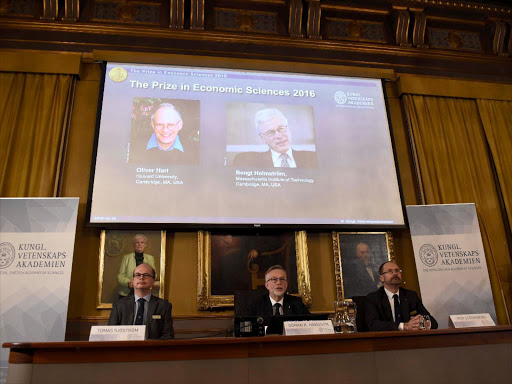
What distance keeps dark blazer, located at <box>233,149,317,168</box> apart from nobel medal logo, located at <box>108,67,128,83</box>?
1.49 m

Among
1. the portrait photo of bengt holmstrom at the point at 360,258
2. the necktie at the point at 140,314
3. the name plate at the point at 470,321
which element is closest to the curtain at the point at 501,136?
the portrait photo of bengt holmstrom at the point at 360,258

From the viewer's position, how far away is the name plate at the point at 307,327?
2.33 meters

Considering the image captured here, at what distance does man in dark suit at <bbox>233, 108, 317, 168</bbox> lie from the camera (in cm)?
449

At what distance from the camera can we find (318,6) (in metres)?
5.22

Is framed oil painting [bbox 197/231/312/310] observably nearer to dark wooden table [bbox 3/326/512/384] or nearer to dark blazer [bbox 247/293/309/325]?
dark blazer [bbox 247/293/309/325]

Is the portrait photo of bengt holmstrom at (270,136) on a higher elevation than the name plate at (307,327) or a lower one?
higher

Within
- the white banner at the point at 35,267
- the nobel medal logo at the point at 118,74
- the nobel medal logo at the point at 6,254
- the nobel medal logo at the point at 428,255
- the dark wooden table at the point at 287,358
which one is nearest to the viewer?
the dark wooden table at the point at 287,358

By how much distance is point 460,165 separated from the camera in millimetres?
4953

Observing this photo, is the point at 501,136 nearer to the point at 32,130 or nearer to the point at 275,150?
the point at 275,150

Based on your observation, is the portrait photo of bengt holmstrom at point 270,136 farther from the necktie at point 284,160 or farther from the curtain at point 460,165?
the curtain at point 460,165

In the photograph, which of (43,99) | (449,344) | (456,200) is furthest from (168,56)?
(449,344)

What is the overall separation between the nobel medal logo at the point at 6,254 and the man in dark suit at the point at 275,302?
208cm

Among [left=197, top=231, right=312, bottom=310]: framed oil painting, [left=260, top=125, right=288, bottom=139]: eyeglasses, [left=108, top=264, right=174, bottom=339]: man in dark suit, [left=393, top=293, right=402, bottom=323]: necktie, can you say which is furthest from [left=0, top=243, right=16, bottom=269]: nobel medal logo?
[left=393, top=293, right=402, bottom=323]: necktie

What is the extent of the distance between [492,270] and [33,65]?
527cm
